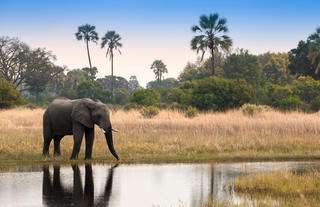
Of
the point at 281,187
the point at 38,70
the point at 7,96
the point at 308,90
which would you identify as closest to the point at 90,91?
the point at 38,70

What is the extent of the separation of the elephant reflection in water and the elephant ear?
8.58ft

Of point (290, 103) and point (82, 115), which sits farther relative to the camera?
point (290, 103)

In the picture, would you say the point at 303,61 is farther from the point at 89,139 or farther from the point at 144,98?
the point at 89,139

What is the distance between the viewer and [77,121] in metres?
16.2

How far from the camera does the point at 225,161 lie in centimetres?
1725

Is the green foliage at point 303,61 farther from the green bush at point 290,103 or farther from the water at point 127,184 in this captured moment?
the water at point 127,184

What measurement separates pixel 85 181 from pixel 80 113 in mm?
4142

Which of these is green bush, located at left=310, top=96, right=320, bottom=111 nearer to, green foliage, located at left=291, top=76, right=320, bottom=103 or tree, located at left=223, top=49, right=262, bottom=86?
green foliage, located at left=291, top=76, right=320, bottom=103

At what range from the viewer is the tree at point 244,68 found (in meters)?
63.3

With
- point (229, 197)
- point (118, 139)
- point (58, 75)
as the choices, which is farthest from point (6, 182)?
point (58, 75)

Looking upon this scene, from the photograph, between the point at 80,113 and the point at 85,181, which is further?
the point at 80,113

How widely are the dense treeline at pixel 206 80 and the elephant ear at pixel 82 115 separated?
23.6m

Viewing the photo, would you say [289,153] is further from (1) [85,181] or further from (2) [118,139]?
Result: (1) [85,181]

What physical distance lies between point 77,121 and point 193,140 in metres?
6.78
